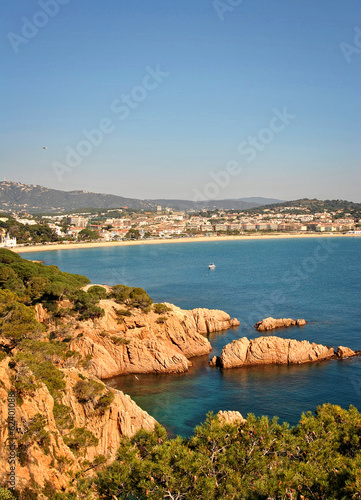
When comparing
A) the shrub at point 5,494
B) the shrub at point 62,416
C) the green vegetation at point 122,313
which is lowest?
the shrub at point 62,416

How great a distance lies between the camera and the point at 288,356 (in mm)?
23938

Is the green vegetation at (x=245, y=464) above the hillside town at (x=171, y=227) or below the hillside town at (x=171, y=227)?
below

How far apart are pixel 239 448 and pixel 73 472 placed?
4051 millimetres

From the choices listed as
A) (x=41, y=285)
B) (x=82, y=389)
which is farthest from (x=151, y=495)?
(x=41, y=285)

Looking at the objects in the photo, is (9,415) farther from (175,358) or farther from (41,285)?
(41,285)

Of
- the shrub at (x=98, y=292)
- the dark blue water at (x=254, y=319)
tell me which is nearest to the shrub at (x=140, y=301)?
the shrub at (x=98, y=292)

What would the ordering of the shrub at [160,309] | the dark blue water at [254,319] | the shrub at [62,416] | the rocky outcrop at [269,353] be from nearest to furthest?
the shrub at [62,416]
the dark blue water at [254,319]
the rocky outcrop at [269,353]
the shrub at [160,309]

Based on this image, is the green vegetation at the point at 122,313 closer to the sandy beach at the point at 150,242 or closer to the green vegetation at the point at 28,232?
the sandy beach at the point at 150,242

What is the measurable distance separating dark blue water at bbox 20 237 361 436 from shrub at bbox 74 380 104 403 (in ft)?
12.3

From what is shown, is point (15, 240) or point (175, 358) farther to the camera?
point (15, 240)

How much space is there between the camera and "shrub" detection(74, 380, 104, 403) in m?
14.2

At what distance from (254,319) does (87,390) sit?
20485 millimetres

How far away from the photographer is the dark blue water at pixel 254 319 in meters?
18.9

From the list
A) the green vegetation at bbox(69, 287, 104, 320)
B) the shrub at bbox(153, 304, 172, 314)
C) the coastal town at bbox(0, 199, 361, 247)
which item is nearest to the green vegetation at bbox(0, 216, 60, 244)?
the coastal town at bbox(0, 199, 361, 247)
